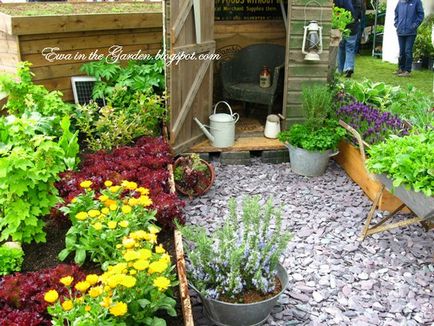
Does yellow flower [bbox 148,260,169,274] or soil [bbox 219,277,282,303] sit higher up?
yellow flower [bbox 148,260,169,274]

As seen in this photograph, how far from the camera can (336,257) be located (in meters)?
4.14

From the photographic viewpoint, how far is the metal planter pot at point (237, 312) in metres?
3.03

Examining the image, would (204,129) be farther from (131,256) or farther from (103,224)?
(131,256)

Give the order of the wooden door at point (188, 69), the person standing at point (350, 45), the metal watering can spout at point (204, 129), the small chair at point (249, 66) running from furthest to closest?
the person standing at point (350, 45) → the small chair at point (249, 66) → the metal watering can spout at point (204, 129) → the wooden door at point (188, 69)

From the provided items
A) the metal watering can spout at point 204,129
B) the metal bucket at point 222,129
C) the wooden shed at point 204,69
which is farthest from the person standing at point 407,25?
the metal watering can spout at point 204,129

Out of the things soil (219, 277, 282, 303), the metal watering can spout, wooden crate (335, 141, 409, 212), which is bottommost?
wooden crate (335, 141, 409, 212)

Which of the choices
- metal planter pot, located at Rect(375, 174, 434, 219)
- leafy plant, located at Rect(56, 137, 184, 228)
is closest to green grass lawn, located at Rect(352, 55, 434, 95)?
metal planter pot, located at Rect(375, 174, 434, 219)

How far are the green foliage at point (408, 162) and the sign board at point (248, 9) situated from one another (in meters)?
4.10

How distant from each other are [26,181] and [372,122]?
3.60 meters

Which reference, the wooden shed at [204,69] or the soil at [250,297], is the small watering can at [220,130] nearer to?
the wooden shed at [204,69]

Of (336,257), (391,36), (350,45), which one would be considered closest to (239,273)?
(336,257)

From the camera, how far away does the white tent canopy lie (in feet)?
44.5

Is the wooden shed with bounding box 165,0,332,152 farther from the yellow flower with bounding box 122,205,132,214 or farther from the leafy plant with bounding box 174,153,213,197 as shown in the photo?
the yellow flower with bounding box 122,205,132,214

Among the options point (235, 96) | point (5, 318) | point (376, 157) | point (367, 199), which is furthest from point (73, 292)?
point (235, 96)
